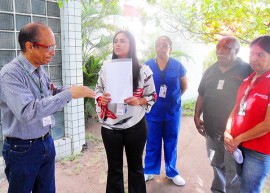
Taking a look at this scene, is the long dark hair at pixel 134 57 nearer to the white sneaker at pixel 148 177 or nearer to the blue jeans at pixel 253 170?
the blue jeans at pixel 253 170

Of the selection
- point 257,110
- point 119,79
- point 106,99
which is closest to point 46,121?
point 106,99

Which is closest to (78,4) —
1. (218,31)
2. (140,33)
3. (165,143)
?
(218,31)

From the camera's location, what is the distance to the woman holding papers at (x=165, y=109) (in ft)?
10.4

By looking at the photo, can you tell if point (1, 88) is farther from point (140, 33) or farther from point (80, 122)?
point (140, 33)

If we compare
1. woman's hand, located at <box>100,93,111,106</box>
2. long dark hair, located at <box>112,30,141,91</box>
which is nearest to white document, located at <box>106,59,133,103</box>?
woman's hand, located at <box>100,93,111,106</box>

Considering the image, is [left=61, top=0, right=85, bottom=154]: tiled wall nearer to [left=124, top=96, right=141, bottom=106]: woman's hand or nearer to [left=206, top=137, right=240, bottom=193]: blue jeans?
[left=124, top=96, right=141, bottom=106]: woman's hand

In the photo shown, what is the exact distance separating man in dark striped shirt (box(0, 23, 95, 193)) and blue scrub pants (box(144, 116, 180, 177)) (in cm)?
163

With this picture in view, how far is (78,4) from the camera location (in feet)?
13.4

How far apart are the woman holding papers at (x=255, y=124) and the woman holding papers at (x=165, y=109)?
3.87 feet

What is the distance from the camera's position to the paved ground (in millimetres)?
3320

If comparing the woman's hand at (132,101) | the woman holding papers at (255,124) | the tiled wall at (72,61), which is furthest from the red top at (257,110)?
the tiled wall at (72,61)

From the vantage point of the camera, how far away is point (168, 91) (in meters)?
3.19

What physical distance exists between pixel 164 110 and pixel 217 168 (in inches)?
37.2

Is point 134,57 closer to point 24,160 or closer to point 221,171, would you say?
point 24,160
